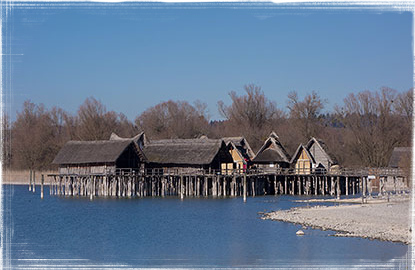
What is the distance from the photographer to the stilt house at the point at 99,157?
53.5 m

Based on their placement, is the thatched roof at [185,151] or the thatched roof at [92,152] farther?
the thatched roof at [185,151]

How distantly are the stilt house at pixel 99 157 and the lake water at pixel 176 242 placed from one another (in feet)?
26.1

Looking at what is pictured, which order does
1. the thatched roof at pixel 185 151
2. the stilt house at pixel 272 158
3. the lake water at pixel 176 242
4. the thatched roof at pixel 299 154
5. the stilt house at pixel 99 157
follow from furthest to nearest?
the stilt house at pixel 272 158, the thatched roof at pixel 299 154, the thatched roof at pixel 185 151, the stilt house at pixel 99 157, the lake water at pixel 176 242

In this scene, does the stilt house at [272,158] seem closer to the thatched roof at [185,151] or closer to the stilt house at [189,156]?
the stilt house at [189,156]

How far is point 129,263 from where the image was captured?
967 inches

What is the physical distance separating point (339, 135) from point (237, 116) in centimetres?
1582

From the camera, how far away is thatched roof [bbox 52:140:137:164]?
53.5 meters

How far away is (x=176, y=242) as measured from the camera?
29531 millimetres

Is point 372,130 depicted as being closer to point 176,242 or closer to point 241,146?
point 241,146

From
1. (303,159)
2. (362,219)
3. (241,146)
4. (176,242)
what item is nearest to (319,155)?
(303,159)

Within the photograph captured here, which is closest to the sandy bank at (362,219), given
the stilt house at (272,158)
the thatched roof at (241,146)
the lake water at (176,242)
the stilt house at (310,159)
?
the lake water at (176,242)

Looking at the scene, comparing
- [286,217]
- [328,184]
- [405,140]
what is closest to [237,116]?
[405,140]

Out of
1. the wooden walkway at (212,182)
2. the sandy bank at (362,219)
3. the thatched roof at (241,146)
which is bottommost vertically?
the sandy bank at (362,219)

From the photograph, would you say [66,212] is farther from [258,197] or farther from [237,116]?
[237,116]
